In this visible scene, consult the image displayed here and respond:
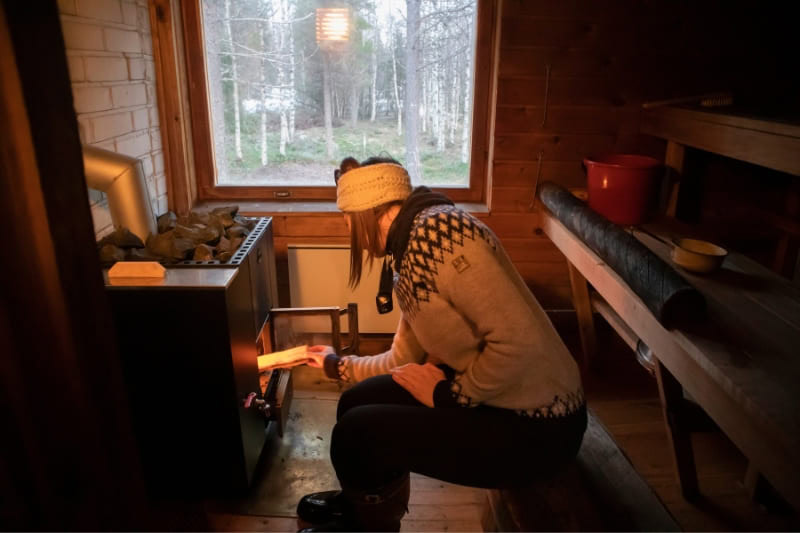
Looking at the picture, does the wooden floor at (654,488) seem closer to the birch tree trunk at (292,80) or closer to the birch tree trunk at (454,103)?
the birch tree trunk at (454,103)

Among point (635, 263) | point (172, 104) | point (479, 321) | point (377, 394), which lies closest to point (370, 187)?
point (479, 321)

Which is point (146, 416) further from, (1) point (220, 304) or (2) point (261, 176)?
(2) point (261, 176)

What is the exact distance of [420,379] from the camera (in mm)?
1380

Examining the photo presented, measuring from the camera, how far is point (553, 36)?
2373mm

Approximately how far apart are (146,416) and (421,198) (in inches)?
38.5

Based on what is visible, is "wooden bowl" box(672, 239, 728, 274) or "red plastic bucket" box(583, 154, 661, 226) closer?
"wooden bowl" box(672, 239, 728, 274)

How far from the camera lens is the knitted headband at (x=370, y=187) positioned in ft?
4.49

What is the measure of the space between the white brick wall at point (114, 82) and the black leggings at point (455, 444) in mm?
1148

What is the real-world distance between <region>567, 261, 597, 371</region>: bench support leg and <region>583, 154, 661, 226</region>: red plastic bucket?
382mm

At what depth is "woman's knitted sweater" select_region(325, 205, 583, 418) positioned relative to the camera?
117cm

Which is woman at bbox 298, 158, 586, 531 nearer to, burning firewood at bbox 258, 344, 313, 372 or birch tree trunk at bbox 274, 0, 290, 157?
burning firewood at bbox 258, 344, 313, 372

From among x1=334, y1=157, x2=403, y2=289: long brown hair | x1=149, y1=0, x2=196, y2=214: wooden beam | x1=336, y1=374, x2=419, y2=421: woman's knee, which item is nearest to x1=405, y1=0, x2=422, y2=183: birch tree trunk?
x1=149, y1=0, x2=196, y2=214: wooden beam

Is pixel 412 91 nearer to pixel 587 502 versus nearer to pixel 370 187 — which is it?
pixel 370 187

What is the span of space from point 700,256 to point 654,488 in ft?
2.45
